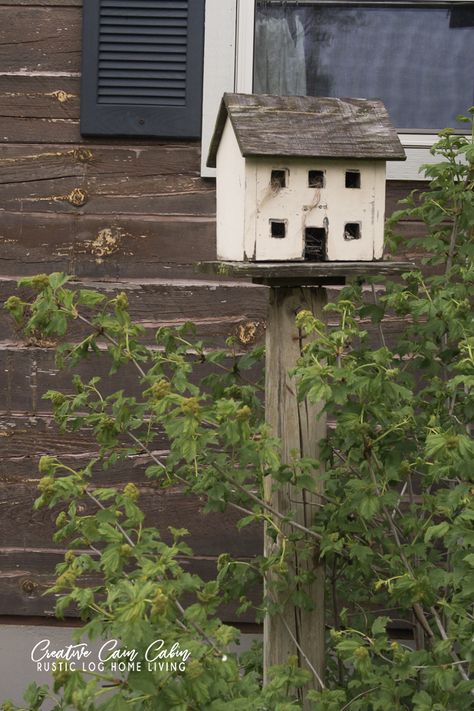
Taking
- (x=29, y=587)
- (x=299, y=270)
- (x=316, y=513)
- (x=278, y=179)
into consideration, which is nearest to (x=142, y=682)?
(x=316, y=513)

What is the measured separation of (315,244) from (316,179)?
167mm

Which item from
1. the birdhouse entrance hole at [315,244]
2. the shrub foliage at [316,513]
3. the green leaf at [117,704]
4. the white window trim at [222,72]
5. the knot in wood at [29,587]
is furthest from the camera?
the knot in wood at [29,587]

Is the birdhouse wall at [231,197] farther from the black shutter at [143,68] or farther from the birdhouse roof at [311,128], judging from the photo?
the black shutter at [143,68]

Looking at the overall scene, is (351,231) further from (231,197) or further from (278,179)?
(231,197)

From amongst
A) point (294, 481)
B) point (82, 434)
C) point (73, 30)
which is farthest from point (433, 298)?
point (73, 30)

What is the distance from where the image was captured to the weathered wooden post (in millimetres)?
2572

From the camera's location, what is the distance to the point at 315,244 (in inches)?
104

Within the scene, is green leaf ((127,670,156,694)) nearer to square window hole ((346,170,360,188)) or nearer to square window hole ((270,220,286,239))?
square window hole ((270,220,286,239))

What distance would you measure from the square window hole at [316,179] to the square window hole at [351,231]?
0.12 metres

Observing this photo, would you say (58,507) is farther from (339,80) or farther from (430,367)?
(339,80)

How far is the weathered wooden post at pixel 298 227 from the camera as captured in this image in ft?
8.44

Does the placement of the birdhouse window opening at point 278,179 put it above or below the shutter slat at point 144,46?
below

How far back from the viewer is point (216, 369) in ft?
12.3

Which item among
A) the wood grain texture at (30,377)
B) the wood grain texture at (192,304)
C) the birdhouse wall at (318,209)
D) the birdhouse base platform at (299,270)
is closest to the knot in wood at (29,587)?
the wood grain texture at (30,377)
